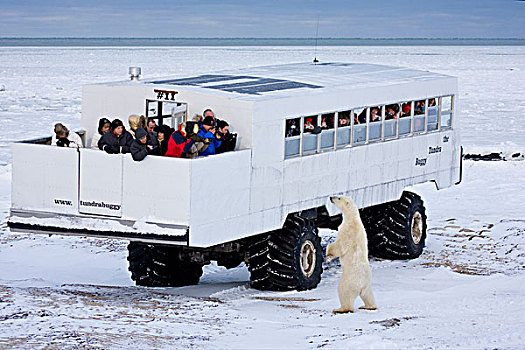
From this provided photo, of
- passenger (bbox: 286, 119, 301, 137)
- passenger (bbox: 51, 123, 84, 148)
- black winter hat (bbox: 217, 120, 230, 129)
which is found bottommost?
passenger (bbox: 51, 123, 84, 148)

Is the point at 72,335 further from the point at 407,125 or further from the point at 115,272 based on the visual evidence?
the point at 407,125

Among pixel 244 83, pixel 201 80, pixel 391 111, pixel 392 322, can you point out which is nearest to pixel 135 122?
pixel 201 80

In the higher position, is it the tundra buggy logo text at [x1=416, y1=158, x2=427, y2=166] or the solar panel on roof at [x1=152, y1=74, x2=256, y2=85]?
the solar panel on roof at [x1=152, y1=74, x2=256, y2=85]

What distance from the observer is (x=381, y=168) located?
13047 mm

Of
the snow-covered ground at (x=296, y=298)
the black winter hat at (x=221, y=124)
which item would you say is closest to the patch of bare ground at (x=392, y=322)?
the snow-covered ground at (x=296, y=298)

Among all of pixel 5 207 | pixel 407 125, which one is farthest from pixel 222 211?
pixel 5 207

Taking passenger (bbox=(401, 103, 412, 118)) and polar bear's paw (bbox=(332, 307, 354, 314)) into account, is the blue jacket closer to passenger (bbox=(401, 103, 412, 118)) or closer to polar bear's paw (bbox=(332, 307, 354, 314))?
polar bear's paw (bbox=(332, 307, 354, 314))

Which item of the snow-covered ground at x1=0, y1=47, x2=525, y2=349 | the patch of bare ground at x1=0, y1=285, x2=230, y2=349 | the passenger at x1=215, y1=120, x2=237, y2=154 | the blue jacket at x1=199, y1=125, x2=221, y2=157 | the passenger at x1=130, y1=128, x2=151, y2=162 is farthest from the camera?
the passenger at x1=215, y1=120, x2=237, y2=154

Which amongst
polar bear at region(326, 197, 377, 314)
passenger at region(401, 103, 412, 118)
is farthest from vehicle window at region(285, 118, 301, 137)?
passenger at region(401, 103, 412, 118)

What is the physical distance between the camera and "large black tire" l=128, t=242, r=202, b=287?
12141mm

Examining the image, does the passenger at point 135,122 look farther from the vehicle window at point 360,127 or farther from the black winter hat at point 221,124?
the vehicle window at point 360,127

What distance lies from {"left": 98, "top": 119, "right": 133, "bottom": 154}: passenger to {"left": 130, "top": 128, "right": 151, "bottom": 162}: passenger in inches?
7.2

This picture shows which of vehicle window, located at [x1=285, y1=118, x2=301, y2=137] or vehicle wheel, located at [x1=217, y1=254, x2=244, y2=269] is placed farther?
vehicle wheel, located at [x1=217, y1=254, x2=244, y2=269]

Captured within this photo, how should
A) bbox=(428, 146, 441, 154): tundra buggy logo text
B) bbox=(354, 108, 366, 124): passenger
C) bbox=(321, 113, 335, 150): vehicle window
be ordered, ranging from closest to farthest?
bbox=(321, 113, 335, 150): vehicle window < bbox=(354, 108, 366, 124): passenger < bbox=(428, 146, 441, 154): tundra buggy logo text
